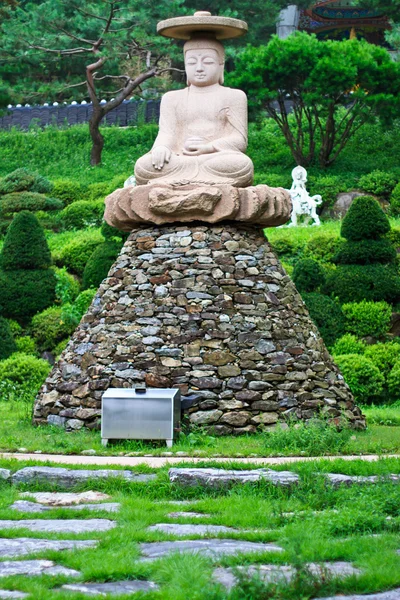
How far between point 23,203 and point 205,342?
49.7ft

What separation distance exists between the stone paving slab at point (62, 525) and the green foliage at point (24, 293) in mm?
12645

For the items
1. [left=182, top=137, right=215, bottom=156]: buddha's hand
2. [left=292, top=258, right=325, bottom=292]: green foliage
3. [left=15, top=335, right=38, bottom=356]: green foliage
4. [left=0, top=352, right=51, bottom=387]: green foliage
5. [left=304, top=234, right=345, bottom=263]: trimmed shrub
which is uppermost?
[left=182, top=137, right=215, bottom=156]: buddha's hand

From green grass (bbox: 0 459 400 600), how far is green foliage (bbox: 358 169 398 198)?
19.0m

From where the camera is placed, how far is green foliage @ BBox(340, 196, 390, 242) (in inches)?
717

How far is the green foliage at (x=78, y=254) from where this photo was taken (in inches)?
854

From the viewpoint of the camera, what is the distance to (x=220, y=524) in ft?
22.9

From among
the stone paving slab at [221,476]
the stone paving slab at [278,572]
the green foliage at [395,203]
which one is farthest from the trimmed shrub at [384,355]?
the stone paving slab at [278,572]

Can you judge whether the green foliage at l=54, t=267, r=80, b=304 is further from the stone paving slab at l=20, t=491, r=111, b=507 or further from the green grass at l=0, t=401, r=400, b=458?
the stone paving slab at l=20, t=491, r=111, b=507

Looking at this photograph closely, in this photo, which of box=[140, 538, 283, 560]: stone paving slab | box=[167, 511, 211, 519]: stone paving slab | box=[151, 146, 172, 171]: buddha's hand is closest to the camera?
box=[140, 538, 283, 560]: stone paving slab

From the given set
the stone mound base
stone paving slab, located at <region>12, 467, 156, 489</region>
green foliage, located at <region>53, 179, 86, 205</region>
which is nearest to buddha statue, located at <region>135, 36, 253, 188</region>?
the stone mound base

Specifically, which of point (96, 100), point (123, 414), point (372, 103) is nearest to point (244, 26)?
point (123, 414)

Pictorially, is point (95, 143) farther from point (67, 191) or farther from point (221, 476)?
point (221, 476)

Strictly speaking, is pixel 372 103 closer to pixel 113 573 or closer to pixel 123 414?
pixel 123 414

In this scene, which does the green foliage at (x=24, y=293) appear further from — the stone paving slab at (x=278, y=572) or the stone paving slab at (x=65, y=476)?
the stone paving slab at (x=278, y=572)
